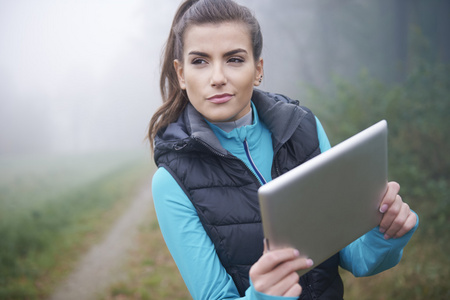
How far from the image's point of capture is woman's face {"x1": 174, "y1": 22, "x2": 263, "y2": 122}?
1.31 metres

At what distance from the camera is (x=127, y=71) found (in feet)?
21.6

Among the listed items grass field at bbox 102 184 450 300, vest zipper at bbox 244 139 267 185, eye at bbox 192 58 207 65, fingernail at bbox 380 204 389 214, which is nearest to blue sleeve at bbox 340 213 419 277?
fingernail at bbox 380 204 389 214

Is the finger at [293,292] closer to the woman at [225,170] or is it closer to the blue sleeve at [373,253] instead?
the woman at [225,170]

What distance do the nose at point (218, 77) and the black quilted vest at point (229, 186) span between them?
6.8 inches

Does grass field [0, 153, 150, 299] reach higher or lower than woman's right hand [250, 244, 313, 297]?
lower

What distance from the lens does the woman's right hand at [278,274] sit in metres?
0.90

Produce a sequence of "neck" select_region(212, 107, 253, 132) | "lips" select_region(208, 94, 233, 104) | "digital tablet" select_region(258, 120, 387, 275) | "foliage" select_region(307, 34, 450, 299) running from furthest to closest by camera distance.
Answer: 1. "foliage" select_region(307, 34, 450, 299)
2. "neck" select_region(212, 107, 253, 132)
3. "lips" select_region(208, 94, 233, 104)
4. "digital tablet" select_region(258, 120, 387, 275)

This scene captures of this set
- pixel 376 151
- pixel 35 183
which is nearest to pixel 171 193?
pixel 376 151

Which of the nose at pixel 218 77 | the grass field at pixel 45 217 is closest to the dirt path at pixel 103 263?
the grass field at pixel 45 217

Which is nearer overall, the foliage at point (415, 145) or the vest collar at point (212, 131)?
the vest collar at point (212, 131)

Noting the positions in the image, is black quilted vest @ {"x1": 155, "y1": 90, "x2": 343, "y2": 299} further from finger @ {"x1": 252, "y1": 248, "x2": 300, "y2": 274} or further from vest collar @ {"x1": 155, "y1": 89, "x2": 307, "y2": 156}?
finger @ {"x1": 252, "y1": 248, "x2": 300, "y2": 274}

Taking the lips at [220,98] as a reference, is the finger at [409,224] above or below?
below

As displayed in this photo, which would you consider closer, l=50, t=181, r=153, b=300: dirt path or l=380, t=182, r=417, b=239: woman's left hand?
l=380, t=182, r=417, b=239: woman's left hand

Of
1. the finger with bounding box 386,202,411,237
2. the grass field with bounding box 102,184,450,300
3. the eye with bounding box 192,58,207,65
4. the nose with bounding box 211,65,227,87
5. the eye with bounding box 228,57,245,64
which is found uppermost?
the eye with bounding box 192,58,207,65
